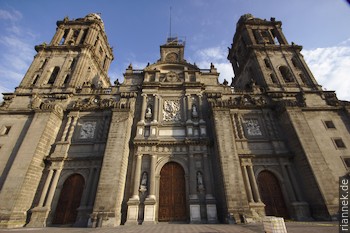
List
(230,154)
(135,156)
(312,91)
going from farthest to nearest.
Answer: (312,91) → (135,156) → (230,154)

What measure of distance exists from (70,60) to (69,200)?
18.2 metres

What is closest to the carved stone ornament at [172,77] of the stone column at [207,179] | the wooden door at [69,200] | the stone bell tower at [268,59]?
the stone bell tower at [268,59]

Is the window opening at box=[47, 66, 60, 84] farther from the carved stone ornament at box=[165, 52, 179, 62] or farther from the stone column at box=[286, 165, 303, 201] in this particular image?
the stone column at box=[286, 165, 303, 201]

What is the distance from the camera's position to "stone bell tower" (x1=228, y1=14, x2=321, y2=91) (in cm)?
2292

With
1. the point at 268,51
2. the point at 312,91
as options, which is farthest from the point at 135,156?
the point at 268,51

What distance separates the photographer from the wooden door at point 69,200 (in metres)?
14.7

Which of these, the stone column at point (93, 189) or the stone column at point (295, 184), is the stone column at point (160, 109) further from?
the stone column at point (295, 184)

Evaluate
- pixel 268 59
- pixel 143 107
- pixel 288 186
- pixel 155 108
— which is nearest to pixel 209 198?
pixel 288 186

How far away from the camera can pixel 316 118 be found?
61.7 ft

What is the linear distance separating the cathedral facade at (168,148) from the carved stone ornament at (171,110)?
0.36ft

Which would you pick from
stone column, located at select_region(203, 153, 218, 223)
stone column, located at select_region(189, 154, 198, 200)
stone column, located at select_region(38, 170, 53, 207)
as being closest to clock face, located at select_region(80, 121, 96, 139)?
stone column, located at select_region(38, 170, 53, 207)

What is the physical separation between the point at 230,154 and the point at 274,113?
8.33 meters

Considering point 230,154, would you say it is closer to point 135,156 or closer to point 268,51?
point 135,156

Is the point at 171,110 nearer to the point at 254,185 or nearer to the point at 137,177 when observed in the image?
the point at 137,177
